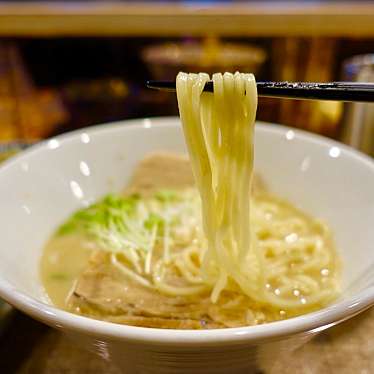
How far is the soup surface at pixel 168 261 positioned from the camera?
90cm

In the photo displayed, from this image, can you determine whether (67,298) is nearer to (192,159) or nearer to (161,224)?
(161,224)

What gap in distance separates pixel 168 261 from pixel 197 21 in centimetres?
147

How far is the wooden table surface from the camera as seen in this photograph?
0.85 m

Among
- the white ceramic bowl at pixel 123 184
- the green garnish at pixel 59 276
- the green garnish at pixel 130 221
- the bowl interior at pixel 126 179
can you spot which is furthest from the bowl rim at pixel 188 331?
the green garnish at pixel 130 221

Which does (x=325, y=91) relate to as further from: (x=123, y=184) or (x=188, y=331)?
(x=123, y=184)

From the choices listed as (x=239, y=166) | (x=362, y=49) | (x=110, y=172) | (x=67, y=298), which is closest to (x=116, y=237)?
(x=67, y=298)

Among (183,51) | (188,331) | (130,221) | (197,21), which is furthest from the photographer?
(183,51)

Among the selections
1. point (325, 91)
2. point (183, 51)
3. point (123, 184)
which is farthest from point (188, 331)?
point (183, 51)

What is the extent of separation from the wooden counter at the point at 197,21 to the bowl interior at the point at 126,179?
84 centimetres

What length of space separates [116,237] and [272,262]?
428mm

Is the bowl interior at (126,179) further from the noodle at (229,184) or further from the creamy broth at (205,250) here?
the noodle at (229,184)

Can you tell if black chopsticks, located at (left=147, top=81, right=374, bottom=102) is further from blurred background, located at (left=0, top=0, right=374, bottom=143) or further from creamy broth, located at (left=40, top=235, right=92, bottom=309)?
blurred background, located at (left=0, top=0, right=374, bottom=143)

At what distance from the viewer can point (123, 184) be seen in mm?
1483

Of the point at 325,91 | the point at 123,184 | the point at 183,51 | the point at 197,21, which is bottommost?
the point at 123,184
